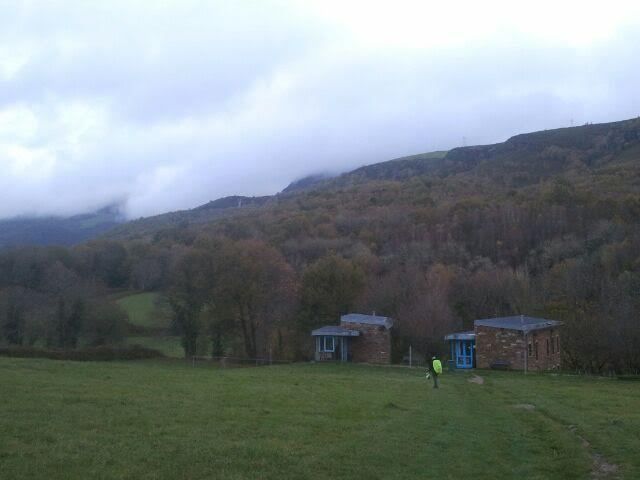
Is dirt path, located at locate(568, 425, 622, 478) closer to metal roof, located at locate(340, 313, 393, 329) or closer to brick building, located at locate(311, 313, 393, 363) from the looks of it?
metal roof, located at locate(340, 313, 393, 329)

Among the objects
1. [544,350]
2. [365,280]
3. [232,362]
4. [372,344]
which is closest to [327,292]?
[365,280]

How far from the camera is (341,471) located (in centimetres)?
1105

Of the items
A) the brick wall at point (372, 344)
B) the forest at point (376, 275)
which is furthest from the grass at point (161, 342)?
the brick wall at point (372, 344)

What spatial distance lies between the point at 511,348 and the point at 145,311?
146ft

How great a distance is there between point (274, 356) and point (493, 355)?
1904 centimetres

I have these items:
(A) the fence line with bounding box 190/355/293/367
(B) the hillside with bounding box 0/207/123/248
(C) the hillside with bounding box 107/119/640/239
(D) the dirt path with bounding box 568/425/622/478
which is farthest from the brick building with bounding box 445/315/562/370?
(B) the hillside with bounding box 0/207/123/248

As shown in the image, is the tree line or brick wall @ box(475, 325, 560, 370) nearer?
brick wall @ box(475, 325, 560, 370)

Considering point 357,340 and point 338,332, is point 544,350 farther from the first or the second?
point 338,332

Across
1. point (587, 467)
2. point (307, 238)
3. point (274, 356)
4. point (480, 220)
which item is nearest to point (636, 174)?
point (480, 220)

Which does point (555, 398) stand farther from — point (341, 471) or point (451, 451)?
point (341, 471)

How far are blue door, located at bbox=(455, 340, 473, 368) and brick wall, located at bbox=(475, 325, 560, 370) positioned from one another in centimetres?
171

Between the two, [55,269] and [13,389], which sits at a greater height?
[55,269]

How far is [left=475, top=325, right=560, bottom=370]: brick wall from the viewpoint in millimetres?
42688

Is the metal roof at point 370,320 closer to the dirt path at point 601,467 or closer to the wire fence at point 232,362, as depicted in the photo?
the wire fence at point 232,362
